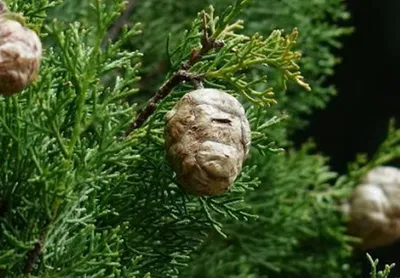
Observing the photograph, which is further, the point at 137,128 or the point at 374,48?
the point at 374,48

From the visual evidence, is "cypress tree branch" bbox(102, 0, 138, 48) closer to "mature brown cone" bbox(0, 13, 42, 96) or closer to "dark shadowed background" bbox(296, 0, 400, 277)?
"mature brown cone" bbox(0, 13, 42, 96)

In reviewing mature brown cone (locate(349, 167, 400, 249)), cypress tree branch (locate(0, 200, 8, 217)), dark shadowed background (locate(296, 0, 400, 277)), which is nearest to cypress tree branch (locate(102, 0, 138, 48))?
mature brown cone (locate(349, 167, 400, 249))

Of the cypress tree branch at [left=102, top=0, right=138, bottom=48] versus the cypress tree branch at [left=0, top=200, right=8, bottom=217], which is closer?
the cypress tree branch at [left=0, top=200, right=8, bottom=217]

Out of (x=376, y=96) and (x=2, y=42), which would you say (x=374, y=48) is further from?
(x=2, y=42)

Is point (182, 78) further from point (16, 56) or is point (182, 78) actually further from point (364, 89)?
point (364, 89)

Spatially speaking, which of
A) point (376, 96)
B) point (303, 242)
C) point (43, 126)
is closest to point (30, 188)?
point (43, 126)

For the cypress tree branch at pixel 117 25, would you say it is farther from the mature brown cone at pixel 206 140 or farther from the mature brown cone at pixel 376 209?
the mature brown cone at pixel 206 140

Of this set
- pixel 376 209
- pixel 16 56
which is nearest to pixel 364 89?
pixel 376 209
